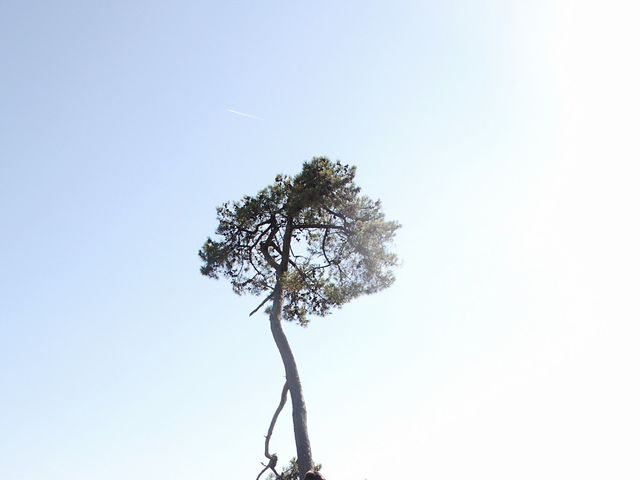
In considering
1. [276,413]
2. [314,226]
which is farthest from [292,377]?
[314,226]

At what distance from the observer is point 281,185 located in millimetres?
19000

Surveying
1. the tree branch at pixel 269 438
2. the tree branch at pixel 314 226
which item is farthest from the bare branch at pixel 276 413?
the tree branch at pixel 314 226

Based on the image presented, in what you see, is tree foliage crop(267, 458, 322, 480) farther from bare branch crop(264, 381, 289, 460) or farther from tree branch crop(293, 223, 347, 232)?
tree branch crop(293, 223, 347, 232)

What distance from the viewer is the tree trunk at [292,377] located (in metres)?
13.9

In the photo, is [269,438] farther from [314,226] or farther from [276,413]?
[314,226]

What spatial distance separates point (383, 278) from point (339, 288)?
1.72 metres

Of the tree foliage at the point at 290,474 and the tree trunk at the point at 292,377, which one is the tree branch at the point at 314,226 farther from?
the tree foliage at the point at 290,474

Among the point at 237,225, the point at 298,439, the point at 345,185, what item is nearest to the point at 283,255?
the point at 237,225

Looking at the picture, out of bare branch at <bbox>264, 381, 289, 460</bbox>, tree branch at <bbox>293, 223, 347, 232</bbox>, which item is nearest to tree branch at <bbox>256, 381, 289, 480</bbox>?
bare branch at <bbox>264, 381, 289, 460</bbox>

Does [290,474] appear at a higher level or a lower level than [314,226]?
lower

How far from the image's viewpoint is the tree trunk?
548 inches

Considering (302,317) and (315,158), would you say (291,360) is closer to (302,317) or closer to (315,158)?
(302,317)

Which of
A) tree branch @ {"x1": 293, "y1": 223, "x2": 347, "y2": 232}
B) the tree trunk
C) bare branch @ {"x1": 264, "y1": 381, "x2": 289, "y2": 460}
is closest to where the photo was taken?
the tree trunk

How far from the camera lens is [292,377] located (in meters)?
Answer: 15.5
